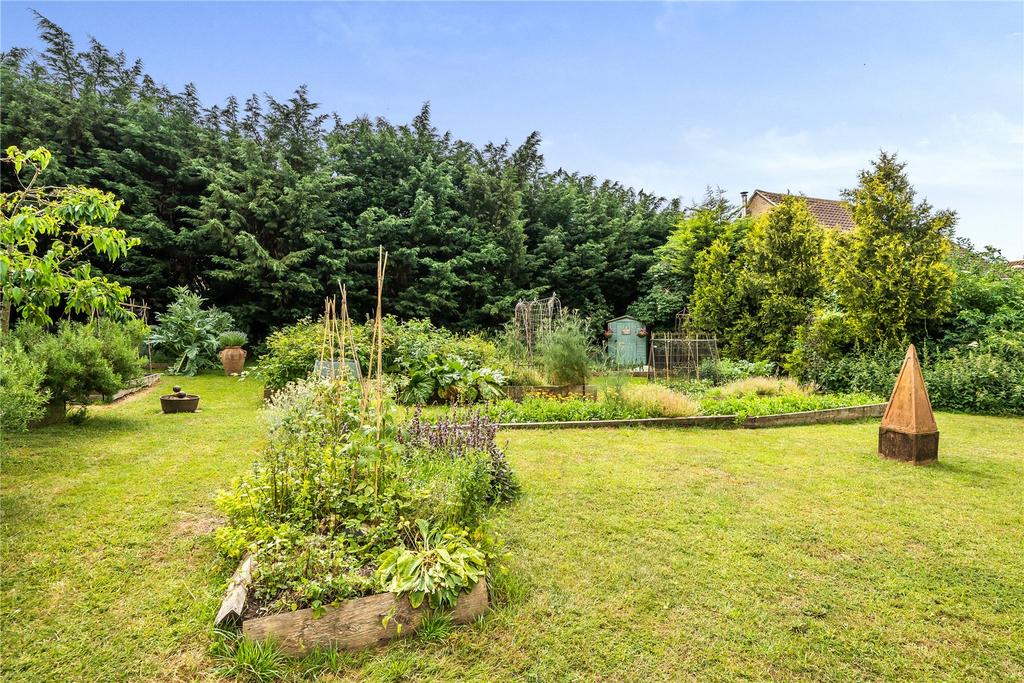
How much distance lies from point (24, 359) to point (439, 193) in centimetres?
1280

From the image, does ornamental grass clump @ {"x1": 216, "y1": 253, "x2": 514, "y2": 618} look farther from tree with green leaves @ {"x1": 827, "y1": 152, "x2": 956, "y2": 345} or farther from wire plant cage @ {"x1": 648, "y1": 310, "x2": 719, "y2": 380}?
tree with green leaves @ {"x1": 827, "y1": 152, "x2": 956, "y2": 345}

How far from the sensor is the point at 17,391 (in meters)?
3.91

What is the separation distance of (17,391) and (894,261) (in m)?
12.0

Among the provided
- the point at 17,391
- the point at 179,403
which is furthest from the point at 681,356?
the point at 17,391

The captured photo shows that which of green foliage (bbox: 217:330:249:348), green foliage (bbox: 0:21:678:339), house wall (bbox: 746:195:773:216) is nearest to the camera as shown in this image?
green foliage (bbox: 217:330:249:348)

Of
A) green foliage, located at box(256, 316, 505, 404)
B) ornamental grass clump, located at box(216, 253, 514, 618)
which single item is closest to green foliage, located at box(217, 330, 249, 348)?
green foliage, located at box(256, 316, 505, 404)

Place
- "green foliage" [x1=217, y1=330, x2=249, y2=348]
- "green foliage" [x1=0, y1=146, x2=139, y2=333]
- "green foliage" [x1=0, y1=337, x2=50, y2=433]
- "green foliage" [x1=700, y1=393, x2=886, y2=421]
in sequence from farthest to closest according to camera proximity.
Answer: "green foliage" [x1=217, y1=330, x2=249, y2=348] → "green foliage" [x1=700, y1=393, x2=886, y2=421] → "green foliage" [x1=0, y1=337, x2=50, y2=433] → "green foliage" [x1=0, y1=146, x2=139, y2=333]

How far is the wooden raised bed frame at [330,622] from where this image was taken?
1.95m

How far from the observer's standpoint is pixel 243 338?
11758 millimetres

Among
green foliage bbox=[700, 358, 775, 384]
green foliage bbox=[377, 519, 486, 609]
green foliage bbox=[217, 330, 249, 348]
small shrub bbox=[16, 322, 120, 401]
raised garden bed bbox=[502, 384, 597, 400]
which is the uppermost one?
green foliage bbox=[217, 330, 249, 348]

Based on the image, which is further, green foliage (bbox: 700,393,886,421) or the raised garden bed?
the raised garden bed

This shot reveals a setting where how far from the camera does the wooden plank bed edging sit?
76.6 inches

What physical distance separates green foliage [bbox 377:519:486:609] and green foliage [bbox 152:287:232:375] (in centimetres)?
1097

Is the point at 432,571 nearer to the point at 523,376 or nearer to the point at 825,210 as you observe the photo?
the point at 523,376
